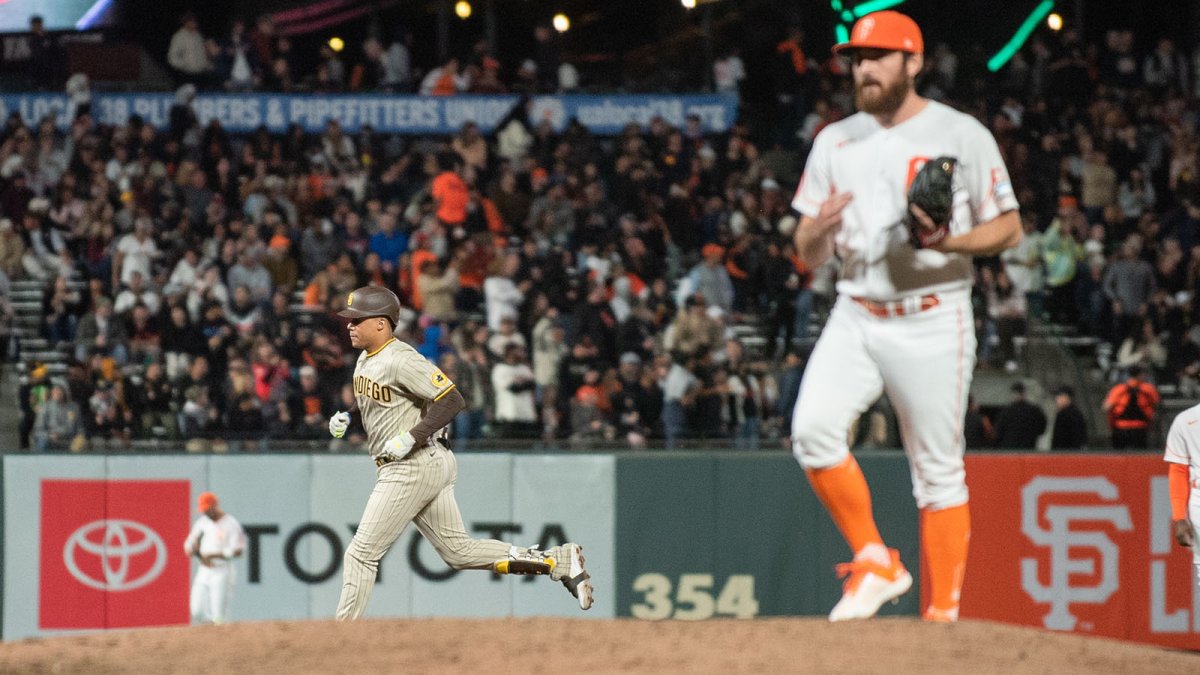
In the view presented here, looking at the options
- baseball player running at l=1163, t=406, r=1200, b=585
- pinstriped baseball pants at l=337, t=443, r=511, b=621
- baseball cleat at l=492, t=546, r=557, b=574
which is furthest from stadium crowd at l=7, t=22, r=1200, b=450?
pinstriped baseball pants at l=337, t=443, r=511, b=621

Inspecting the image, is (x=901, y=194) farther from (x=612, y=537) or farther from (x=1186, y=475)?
(x=612, y=537)

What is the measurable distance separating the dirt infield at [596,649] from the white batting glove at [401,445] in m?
1.64

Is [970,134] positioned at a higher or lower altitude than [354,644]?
higher

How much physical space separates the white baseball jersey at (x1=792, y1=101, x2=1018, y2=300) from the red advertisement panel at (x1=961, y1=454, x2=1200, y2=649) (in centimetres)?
795

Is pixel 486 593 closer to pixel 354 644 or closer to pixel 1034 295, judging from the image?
pixel 1034 295

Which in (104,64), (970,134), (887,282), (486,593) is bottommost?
(486,593)

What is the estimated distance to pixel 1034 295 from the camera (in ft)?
55.6

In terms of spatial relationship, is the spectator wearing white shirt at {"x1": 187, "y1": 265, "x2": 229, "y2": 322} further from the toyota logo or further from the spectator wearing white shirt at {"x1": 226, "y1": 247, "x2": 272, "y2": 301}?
the toyota logo

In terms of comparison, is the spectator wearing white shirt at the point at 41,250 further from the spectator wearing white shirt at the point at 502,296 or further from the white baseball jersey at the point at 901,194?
the white baseball jersey at the point at 901,194

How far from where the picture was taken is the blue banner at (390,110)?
21.1m

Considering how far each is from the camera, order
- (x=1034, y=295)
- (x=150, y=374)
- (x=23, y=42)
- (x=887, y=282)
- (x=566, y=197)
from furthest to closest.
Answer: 1. (x=23, y=42)
2. (x=566, y=197)
3. (x=1034, y=295)
4. (x=150, y=374)
5. (x=887, y=282)

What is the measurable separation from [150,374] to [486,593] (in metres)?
3.72

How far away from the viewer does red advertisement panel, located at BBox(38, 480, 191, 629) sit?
14.3 metres

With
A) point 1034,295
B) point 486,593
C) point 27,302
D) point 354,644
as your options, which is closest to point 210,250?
point 27,302
